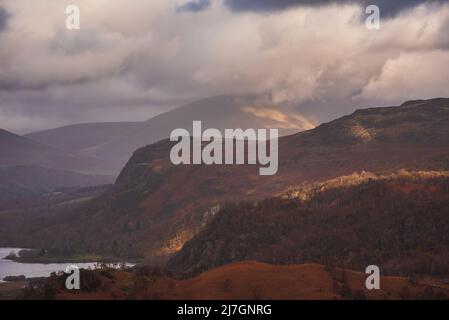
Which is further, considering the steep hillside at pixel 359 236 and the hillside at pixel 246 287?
the steep hillside at pixel 359 236

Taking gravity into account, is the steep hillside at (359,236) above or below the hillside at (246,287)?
above

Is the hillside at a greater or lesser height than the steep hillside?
lesser

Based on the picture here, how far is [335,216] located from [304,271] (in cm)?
8157

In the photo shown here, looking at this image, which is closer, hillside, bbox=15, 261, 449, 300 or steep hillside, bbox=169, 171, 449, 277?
hillside, bbox=15, 261, 449, 300

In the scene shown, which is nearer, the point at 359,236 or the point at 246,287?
the point at 246,287

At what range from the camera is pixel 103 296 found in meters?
97.0

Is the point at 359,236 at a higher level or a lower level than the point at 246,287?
higher

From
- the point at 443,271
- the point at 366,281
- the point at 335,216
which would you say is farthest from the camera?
the point at 335,216
